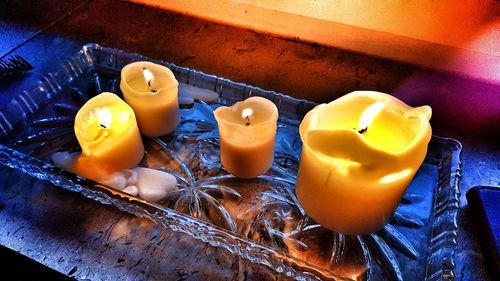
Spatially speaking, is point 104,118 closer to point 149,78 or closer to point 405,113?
point 149,78

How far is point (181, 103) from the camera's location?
2.79ft

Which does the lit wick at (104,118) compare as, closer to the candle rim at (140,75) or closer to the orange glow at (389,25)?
the candle rim at (140,75)

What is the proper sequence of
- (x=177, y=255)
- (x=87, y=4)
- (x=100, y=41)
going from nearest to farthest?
1. (x=177, y=255)
2. (x=100, y=41)
3. (x=87, y=4)

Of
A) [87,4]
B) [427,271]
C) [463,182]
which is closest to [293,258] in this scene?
[427,271]

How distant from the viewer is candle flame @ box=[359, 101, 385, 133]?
61cm

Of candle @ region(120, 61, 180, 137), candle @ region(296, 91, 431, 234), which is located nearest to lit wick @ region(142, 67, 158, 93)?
candle @ region(120, 61, 180, 137)

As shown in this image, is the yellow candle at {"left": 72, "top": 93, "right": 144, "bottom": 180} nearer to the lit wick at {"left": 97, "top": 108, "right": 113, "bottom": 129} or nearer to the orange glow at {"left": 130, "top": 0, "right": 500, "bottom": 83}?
the lit wick at {"left": 97, "top": 108, "right": 113, "bottom": 129}

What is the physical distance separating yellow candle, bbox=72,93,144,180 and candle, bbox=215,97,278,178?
5.9 inches

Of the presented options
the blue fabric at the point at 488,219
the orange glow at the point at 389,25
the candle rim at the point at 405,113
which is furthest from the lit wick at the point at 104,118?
the blue fabric at the point at 488,219

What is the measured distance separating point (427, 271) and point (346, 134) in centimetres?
24

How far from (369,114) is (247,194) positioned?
237 millimetres

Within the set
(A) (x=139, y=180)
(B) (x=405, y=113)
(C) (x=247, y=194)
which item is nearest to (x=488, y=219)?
(B) (x=405, y=113)

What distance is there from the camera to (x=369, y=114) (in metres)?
0.61

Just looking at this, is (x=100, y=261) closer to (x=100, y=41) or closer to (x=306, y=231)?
(x=306, y=231)
